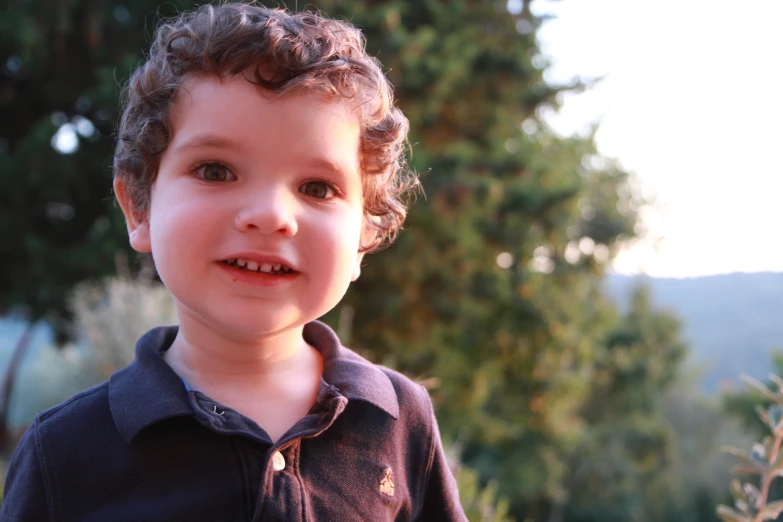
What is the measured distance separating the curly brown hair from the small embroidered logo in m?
0.51

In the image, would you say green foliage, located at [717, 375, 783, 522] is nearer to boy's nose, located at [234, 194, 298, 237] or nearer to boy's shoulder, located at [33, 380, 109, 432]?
boy's nose, located at [234, 194, 298, 237]

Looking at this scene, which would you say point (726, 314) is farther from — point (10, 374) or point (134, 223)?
point (134, 223)

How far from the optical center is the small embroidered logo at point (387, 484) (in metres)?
1.25

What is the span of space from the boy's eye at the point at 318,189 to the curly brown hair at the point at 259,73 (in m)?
0.12

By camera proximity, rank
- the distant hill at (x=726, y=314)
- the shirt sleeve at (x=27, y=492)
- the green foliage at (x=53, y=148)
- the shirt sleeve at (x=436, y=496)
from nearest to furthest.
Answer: the shirt sleeve at (x=27, y=492) → the shirt sleeve at (x=436, y=496) → the green foliage at (x=53, y=148) → the distant hill at (x=726, y=314)

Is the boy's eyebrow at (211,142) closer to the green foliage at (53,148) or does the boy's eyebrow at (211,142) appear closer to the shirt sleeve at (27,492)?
the shirt sleeve at (27,492)

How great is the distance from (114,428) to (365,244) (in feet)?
2.00

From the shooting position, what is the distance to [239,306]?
3.72ft

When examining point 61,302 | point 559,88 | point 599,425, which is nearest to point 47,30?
point 61,302

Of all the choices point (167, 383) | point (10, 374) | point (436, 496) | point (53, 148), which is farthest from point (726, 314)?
point (167, 383)

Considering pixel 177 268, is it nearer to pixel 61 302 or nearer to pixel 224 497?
pixel 224 497

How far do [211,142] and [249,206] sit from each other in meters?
0.13

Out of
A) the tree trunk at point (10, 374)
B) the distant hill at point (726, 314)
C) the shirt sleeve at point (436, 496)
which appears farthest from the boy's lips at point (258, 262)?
the distant hill at point (726, 314)

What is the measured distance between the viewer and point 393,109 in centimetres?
149
